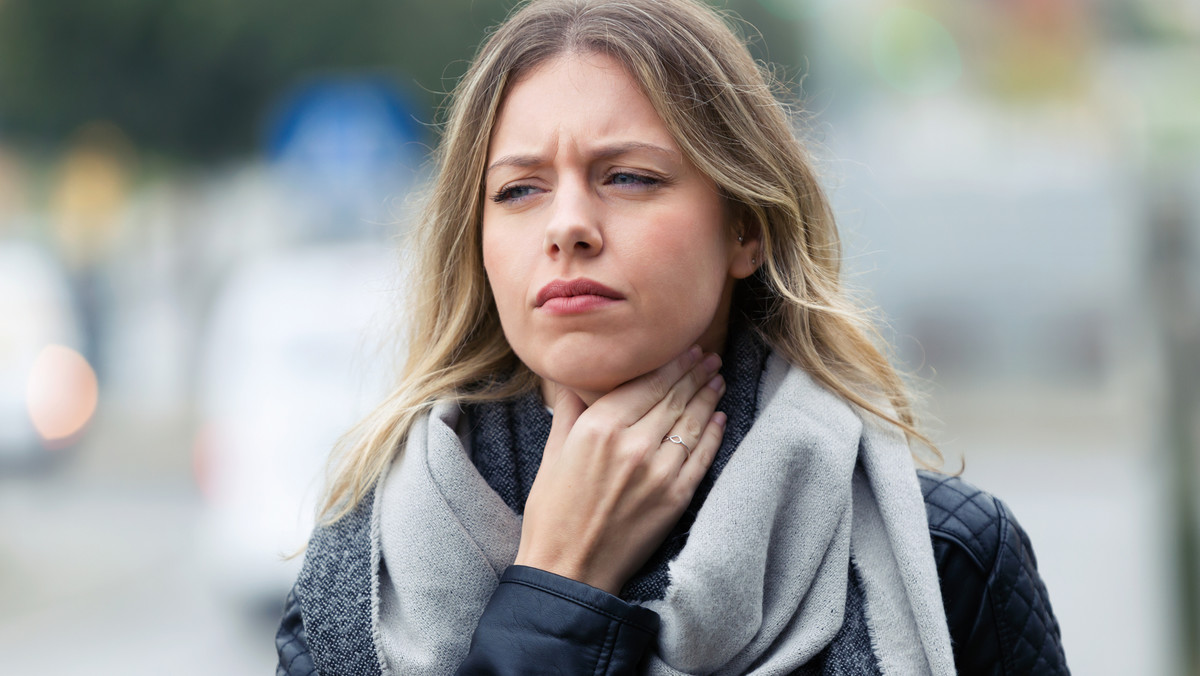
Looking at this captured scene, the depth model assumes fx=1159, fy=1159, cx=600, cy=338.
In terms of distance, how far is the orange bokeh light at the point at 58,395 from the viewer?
41.8 feet

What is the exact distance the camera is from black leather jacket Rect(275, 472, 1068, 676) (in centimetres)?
169

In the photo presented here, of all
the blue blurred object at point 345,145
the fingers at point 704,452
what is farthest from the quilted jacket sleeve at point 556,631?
the blue blurred object at point 345,145

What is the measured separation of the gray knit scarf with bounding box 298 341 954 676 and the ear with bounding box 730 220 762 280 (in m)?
0.20

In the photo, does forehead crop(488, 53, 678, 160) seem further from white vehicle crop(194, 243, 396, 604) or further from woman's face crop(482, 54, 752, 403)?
white vehicle crop(194, 243, 396, 604)

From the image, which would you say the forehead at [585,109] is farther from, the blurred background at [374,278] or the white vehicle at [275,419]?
the white vehicle at [275,419]

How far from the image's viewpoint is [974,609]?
190 cm

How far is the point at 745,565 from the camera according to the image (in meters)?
1.76

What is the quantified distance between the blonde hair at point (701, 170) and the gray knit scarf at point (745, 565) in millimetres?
117

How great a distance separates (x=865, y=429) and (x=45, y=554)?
8646 millimetres

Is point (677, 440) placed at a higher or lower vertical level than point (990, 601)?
higher

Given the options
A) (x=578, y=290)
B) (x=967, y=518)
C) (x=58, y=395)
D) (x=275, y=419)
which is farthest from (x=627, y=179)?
(x=58, y=395)

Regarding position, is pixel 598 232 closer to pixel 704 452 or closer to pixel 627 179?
pixel 627 179

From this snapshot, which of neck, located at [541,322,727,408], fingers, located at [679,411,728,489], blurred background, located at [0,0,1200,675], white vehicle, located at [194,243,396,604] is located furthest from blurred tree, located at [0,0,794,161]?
fingers, located at [679,411,728,489]

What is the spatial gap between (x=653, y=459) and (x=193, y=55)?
48.9ft
